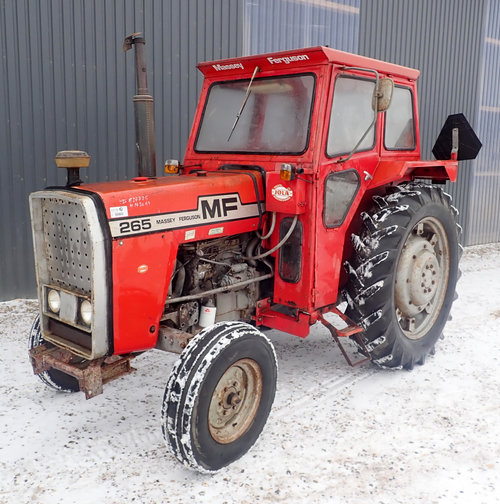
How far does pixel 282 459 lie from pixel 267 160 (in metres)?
1.93

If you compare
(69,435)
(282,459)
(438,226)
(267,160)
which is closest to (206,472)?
(282,459)

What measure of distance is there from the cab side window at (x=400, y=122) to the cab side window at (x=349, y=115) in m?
0.28

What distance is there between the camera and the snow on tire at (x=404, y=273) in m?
3.78

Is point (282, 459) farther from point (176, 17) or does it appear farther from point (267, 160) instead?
point (176, 17)

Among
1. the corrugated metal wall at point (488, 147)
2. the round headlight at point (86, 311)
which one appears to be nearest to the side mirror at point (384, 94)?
the round headlight at point (86, 311)

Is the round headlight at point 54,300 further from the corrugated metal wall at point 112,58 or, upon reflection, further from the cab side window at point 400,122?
the corrugated metal wall at point 112,58

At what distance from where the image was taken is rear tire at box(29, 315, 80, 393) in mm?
3547

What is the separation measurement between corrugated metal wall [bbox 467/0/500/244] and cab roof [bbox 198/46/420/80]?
6375mm

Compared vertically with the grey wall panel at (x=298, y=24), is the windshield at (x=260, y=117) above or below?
below

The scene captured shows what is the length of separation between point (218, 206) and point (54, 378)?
1.64m

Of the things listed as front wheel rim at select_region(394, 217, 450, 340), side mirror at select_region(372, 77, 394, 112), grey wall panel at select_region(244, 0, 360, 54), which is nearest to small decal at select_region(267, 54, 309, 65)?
side mirror at select_region(372, 77, 394, 112)

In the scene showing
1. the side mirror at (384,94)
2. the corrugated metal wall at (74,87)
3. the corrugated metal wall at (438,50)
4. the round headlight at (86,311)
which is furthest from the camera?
the corrugated metal wall at (438,50)

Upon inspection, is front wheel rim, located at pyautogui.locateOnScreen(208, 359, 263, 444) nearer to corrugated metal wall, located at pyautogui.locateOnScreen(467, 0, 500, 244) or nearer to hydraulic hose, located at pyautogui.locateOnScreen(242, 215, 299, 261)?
hydraulic hose, located at pyautogui.locateOnScreen(242, 215, 299, 261)

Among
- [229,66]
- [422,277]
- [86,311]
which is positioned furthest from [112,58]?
[422,277]
